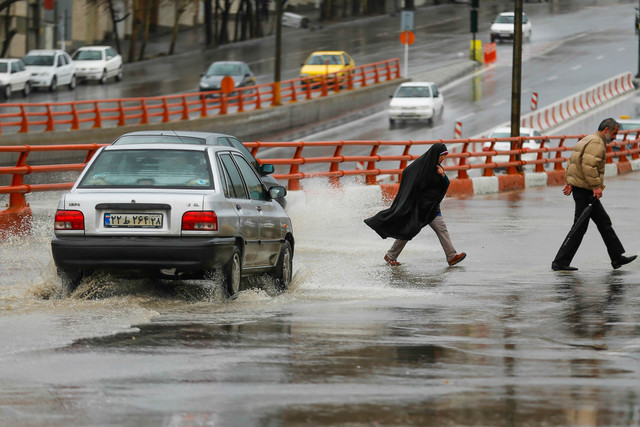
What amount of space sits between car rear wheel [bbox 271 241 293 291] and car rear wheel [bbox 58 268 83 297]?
215 cm

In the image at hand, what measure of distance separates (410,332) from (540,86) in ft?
194

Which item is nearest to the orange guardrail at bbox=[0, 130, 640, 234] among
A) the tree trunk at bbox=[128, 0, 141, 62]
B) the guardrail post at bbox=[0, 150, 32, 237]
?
the guardrail post at bbox=[0, 150, 32, 237]

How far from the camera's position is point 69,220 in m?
11.1

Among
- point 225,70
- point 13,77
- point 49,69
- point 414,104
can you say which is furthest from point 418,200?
point 49,69

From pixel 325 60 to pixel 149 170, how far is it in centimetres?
5239

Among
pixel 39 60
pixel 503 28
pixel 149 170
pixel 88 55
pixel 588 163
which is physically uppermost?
pixel 149 170

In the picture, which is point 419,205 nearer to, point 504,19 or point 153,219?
point 153,219

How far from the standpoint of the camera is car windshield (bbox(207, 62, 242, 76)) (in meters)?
57.2

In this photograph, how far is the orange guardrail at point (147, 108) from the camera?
42.1 m

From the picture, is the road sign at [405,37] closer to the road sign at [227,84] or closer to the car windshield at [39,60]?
the road sign at [227,84]

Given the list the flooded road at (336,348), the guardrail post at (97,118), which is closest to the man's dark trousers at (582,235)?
the flooded road at (336,348)

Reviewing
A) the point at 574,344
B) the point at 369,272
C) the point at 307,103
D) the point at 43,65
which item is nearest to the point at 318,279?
the point at 369,272

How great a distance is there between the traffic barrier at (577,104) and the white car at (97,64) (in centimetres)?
1941

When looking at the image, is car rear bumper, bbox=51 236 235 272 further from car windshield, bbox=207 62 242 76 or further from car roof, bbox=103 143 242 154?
car windshield, bbox=207 62 242 76
